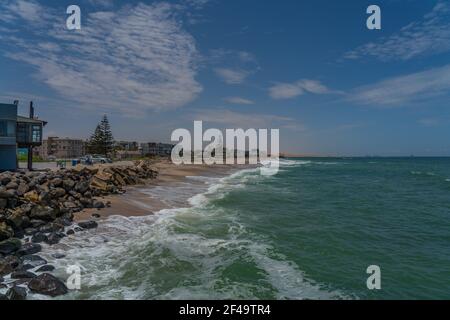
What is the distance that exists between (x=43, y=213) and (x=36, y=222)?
2.79 feet

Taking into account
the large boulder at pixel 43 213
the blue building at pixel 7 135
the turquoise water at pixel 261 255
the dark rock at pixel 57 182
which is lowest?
the turquoise water at pixel 261 255

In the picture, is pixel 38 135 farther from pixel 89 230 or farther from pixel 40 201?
pixel 89 230

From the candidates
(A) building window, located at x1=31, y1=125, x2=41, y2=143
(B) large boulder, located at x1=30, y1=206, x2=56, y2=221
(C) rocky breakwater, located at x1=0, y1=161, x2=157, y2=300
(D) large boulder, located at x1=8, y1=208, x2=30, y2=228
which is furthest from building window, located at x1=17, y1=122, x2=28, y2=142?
(D) large boulder, located at x1=8, y1=208, x2=30, y2=228

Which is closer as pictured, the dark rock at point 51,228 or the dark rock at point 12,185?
the dark rock at point 51,228

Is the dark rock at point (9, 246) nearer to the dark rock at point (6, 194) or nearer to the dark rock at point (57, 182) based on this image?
the dark rock at point (6, 194)

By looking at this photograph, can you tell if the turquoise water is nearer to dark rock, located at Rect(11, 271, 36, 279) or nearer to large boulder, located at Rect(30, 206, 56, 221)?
dark rock, located at Rect(11, 271, 36, 279)

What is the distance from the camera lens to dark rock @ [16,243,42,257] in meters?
11.3

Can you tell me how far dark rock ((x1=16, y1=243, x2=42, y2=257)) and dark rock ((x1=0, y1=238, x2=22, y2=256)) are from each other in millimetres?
191

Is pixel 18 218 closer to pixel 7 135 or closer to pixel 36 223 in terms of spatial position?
pixel 36 223

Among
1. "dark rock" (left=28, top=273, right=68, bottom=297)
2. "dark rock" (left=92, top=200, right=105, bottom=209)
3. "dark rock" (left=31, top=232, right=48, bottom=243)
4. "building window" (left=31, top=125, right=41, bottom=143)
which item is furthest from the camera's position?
"building window" (left=31, top=125, right=41, bottom=143)

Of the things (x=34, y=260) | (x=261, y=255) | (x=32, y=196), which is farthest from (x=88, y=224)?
(x=261, y=255)

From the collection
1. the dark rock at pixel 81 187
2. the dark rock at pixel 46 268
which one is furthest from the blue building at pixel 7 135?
the dark rock at pixel 46 268

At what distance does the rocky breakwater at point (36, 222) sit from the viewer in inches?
357

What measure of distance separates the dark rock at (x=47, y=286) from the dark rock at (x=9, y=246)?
10.1ft
